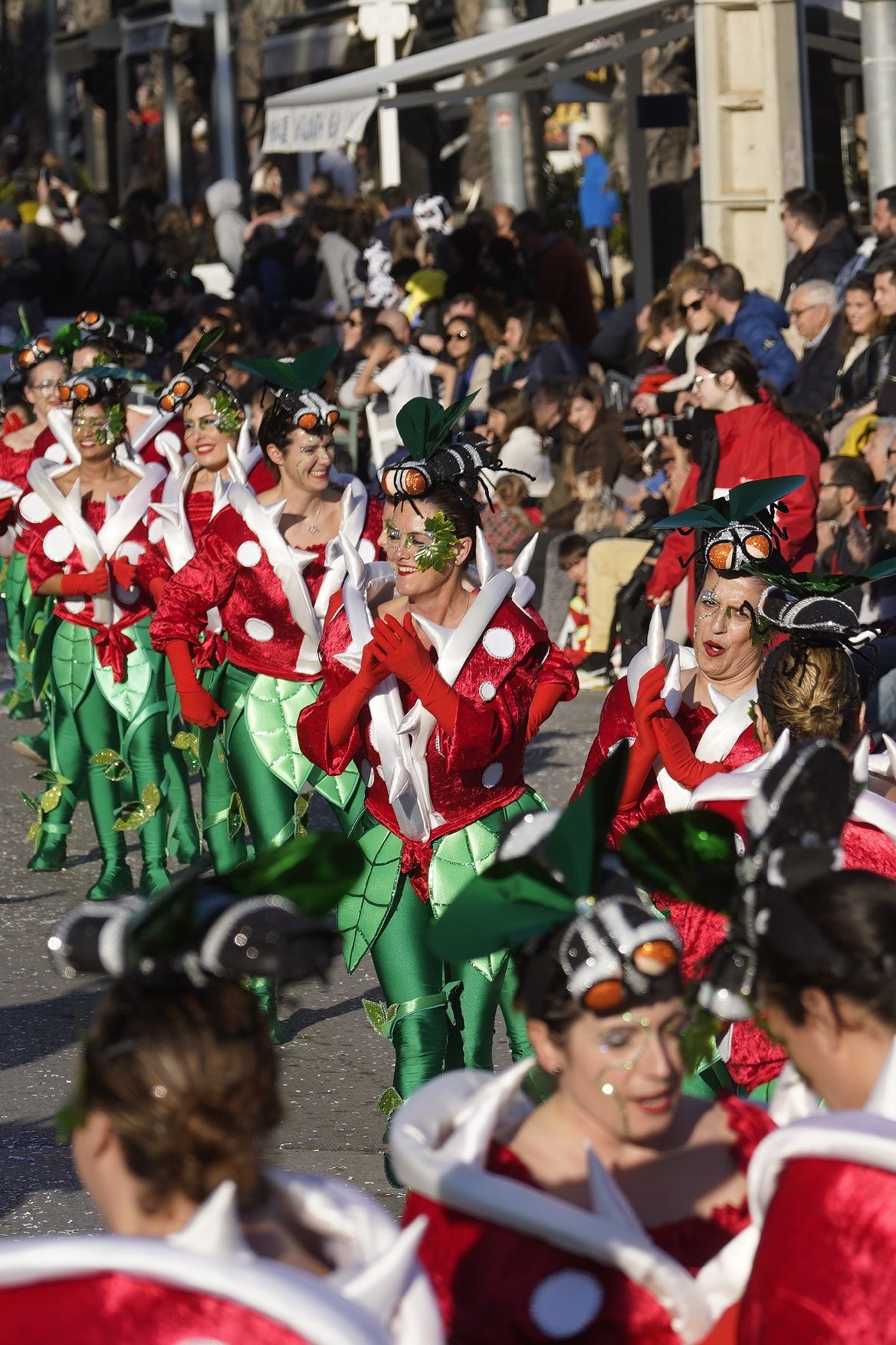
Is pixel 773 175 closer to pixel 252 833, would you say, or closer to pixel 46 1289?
pixel 252 833

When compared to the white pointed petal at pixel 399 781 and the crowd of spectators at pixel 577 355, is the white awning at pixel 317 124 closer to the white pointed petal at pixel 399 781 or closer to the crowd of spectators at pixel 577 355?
the crowd of spectators at pixel 577 355

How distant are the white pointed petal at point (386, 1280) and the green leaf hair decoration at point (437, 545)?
2.70m

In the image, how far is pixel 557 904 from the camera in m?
2.47

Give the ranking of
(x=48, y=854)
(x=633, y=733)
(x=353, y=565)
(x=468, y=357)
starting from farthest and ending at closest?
(x=468, y=357) → (x=48, y=854) → (x=353, y=565) → (x=633, y=733)

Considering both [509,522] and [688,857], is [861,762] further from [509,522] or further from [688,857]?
[509,522]

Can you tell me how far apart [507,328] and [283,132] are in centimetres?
838

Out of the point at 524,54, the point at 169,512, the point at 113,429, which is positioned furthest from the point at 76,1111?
the point at 524,54

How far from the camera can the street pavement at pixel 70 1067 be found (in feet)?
16.4

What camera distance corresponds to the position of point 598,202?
21.0m

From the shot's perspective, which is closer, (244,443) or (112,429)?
(244,443)

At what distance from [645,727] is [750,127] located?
923cm

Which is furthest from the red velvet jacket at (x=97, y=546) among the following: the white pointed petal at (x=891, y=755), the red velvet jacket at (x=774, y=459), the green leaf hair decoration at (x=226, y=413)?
the white pointed petal at (x=891, y=755)

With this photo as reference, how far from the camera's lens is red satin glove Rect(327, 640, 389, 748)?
14.8 feet

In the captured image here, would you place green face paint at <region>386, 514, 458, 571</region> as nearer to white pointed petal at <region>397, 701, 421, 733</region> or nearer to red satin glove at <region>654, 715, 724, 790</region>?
white pointed petal at <region>397, 701, 421, 733</region>
